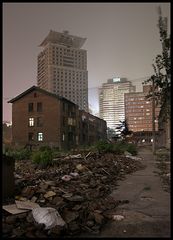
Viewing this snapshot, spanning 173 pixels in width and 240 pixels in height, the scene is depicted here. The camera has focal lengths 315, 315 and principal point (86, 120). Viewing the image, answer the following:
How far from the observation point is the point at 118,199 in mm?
9523

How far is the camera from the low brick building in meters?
54.0

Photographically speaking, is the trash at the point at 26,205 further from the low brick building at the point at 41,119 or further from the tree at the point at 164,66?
the low brick building at the point at 41,119

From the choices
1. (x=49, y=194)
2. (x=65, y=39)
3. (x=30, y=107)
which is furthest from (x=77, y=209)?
(x=30, y=107)

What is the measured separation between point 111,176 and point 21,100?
4524 centimetres

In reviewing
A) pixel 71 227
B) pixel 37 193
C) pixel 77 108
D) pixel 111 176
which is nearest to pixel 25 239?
pixel 71 227

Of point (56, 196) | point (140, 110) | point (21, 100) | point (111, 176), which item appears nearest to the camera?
point (56, 196)

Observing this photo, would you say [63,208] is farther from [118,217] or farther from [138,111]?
[138,111]

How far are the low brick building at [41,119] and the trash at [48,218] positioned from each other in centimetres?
4624

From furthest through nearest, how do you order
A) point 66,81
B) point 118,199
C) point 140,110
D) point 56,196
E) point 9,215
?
1. point 140,110
2. point 66,81
3. point 118,199
4. point 56,196
5. point 9,215

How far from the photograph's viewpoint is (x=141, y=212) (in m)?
7.85

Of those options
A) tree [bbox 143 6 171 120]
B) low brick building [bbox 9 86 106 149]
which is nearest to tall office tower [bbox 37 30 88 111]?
low brick building [bbox 9 86 106 149]

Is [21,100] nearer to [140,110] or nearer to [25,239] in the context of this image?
[140,110]

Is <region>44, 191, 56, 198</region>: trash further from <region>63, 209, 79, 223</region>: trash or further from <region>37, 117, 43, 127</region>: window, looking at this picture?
<region>37, 117, 43, 127</region>: window

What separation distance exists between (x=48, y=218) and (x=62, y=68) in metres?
36.2
